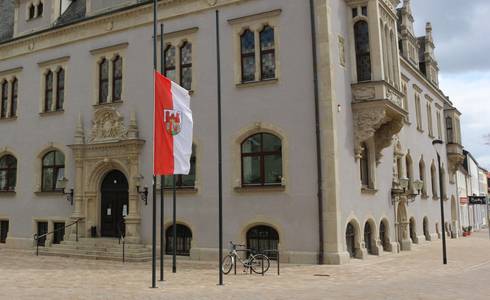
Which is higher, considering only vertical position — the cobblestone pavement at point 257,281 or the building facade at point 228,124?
the building facade at point 228,124

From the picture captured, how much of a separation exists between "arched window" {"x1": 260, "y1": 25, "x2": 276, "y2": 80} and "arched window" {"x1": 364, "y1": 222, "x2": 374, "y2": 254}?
311 inches

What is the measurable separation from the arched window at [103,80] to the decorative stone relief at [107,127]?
0.91 metres

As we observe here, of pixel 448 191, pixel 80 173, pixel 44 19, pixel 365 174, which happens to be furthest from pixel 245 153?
pixel 448 191

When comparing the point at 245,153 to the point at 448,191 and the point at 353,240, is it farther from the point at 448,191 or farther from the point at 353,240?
the point at 448,191

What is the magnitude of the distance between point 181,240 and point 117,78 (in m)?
8.62

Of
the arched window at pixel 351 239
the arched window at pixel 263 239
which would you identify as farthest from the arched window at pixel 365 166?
the arched window at pixel 263 239

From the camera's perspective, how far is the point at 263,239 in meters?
20.3

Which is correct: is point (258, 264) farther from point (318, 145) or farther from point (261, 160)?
point (318, 145)

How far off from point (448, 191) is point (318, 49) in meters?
24.2

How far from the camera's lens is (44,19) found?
1124 inches

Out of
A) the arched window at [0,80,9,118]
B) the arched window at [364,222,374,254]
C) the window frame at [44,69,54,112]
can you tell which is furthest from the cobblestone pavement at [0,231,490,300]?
the arched window at [0,80,9,118]

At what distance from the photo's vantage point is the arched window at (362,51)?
72.1 ft

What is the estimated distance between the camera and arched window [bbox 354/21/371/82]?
866 inches

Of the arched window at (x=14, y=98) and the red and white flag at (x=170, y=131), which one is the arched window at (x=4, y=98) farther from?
the red and white flag at (x=170, y=131)
